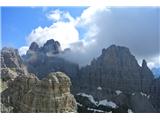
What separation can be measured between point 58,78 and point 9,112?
19.9 inches

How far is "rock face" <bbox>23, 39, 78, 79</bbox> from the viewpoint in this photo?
1823 centimetres

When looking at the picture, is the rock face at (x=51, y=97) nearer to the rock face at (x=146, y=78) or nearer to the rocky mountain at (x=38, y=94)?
the rocky mountain at (x=38, y=94)

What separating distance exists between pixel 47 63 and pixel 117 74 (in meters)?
0.60

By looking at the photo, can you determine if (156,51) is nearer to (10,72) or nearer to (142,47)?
(142,47)

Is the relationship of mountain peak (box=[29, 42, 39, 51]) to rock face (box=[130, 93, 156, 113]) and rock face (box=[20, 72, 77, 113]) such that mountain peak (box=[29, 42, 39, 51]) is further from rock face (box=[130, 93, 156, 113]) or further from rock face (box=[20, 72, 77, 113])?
rock face (box=[130, 93, 156, 113])

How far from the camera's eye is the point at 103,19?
59.9 feet

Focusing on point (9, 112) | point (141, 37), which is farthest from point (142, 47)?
point (9, 112)

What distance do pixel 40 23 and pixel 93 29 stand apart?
45cm

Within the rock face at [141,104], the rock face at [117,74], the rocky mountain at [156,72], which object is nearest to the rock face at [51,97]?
the rock face at [117,74]

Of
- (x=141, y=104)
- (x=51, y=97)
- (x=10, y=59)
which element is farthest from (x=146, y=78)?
(x=10, y=59)

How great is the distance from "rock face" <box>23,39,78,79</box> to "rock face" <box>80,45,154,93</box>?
0.11m

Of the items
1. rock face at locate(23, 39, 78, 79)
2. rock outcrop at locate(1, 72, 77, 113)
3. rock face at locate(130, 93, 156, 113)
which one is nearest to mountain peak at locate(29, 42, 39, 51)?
rock face at locate(23, 39, 78, 79)

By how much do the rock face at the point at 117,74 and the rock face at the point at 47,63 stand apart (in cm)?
11

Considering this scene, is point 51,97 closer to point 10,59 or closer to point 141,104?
point 10,59
